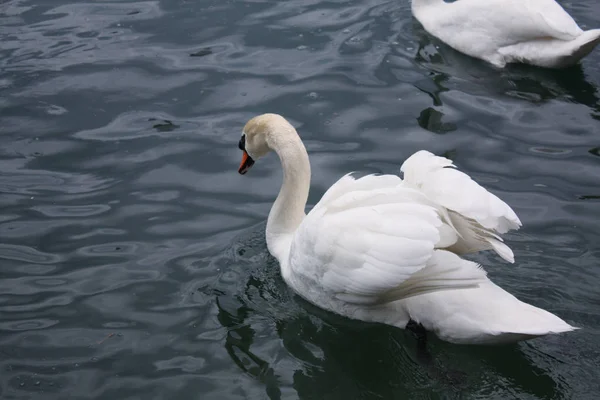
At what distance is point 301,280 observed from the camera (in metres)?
5.84

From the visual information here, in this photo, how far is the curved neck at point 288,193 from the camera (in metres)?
6.29

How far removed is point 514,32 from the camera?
897cm

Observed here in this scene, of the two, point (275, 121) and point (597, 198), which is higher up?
point (275, 121)

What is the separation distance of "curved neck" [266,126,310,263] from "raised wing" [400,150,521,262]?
1014mm

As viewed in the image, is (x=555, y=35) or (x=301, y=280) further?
(x=555, y=35)

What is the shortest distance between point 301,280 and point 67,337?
156cm

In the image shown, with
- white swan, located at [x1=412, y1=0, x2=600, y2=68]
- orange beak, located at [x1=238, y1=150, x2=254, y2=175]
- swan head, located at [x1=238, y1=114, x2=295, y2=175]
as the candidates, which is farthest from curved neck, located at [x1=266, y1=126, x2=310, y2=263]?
white swan, located at [x1=412, y1=0, x2=600, y2=68]

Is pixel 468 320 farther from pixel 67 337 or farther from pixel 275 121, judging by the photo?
pixel 67 337

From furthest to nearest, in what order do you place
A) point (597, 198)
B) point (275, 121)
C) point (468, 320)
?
point (597, 198) < point (275, 121) < point (468, 320)

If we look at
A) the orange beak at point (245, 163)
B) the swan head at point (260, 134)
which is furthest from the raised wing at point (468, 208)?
the orange beak at point (245, 163)

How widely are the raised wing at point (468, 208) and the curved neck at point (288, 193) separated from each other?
101 cm

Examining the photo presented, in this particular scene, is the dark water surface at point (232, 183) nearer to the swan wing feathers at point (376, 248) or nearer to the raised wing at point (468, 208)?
the swan wing feathers at point (376, 248)

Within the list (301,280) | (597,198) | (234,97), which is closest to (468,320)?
(301,280)

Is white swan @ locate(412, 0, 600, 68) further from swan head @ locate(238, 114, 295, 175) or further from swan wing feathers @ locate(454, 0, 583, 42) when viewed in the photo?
swan head @ locate(238, 114, 295, 175)
